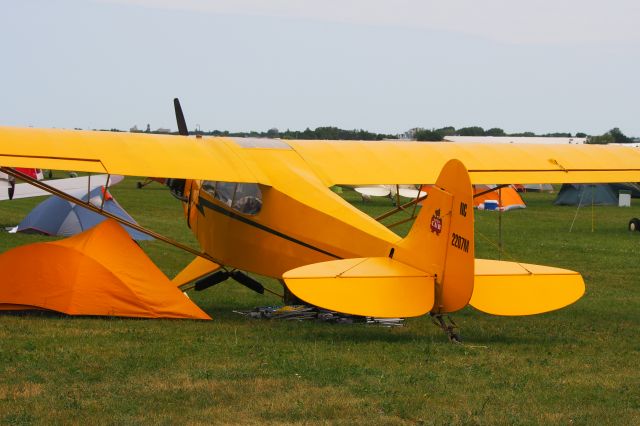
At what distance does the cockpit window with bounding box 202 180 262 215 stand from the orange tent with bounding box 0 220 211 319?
56.2 inches

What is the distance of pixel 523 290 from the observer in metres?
9.22

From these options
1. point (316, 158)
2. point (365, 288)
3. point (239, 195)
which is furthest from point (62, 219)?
point (365, 288)

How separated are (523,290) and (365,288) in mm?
1532

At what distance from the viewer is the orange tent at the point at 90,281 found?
10.7 meters

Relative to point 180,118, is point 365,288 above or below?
below

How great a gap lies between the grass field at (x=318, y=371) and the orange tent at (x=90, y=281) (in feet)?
0.68

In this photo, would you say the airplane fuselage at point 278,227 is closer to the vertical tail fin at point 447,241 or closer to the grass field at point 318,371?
the vertical tail fin at point 447,241

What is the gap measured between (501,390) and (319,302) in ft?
5.83

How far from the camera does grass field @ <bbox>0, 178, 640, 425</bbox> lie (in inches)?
269

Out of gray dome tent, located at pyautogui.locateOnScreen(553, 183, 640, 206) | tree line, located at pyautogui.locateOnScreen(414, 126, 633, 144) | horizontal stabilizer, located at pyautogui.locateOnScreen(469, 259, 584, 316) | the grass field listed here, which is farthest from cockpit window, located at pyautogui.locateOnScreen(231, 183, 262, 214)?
tree line, located at pyautogui.locateOnScreen(414, 126, 633, 144)

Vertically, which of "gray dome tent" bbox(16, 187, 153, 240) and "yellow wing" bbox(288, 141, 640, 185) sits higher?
"yellow wing" bbox(288, 141, 640, 185)

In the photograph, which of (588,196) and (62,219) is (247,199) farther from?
(588,196)

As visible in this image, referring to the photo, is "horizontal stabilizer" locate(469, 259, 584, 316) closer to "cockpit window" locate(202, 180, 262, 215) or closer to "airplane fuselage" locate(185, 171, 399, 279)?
"airplane fuselage" locate(185, 171, 399, 279)

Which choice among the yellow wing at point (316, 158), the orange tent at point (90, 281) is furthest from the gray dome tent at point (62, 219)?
the orange tent at point (90, 281)
